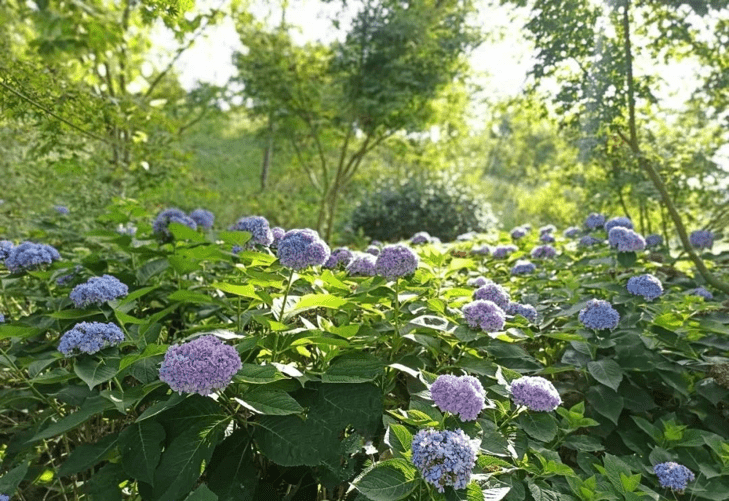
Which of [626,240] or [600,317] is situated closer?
[600,317]

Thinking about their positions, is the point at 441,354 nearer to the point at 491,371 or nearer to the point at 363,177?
the point at 491,371

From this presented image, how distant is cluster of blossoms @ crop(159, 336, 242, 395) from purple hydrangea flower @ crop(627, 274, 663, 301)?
6.01 ft

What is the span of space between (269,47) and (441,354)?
273 inches

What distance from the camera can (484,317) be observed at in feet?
5.89

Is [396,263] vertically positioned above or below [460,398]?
above

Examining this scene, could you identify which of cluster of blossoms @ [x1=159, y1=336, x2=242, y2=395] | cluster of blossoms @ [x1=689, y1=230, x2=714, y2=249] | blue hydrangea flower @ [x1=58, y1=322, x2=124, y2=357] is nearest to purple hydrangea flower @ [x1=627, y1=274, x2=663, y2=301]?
cluster of blossoms @ [x1=689, y1=230, x2=714, y2=249]

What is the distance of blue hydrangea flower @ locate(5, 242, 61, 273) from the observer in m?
2.27

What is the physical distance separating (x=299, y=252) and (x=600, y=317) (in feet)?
4.03

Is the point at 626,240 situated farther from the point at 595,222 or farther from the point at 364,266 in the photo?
the point at 364,266

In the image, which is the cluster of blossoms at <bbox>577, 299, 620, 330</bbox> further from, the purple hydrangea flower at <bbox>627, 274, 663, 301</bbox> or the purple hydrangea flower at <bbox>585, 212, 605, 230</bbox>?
the purple hydrangea flower at <bbox>585, 212, 605, 230</bbox>

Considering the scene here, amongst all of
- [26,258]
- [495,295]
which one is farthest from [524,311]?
[26,258]

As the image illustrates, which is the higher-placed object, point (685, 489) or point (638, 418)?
point (638, 418)

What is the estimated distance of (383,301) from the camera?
1.92m

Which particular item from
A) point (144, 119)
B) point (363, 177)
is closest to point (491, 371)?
point (144, 119)
